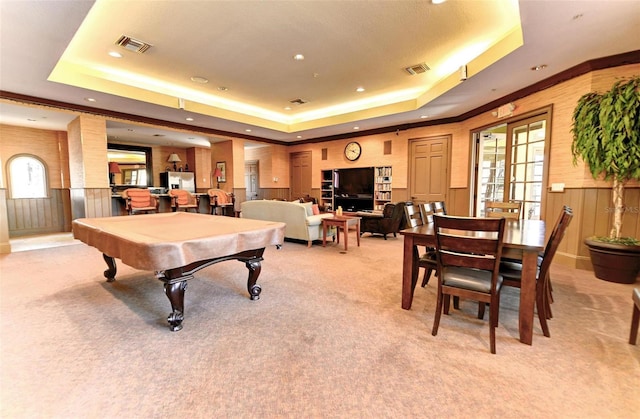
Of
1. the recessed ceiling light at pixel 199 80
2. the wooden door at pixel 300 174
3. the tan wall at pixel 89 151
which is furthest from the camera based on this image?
the wooden door at pixel 300 174

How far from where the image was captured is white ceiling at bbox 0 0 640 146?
9.41 feet

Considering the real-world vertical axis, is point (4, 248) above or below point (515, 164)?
below

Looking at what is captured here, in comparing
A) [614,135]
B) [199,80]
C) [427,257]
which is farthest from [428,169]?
[199,80]

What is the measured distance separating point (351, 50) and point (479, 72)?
183cm

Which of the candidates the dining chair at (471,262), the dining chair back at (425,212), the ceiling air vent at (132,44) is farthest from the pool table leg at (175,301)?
the ceiling air vent at (132,44)

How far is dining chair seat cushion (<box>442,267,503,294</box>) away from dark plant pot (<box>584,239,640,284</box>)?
2356mm

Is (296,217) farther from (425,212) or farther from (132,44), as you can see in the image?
(132,44)

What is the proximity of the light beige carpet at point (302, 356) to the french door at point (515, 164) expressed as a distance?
6.34 ft

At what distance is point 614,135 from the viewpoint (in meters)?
3.27

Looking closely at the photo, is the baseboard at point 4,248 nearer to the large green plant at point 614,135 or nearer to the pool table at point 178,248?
the pool table at point 178,248

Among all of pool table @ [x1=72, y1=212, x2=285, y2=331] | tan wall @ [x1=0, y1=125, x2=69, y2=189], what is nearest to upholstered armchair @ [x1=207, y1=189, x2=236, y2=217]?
tan wall @ [x1=0, y1=125, x2=69, y2=189]

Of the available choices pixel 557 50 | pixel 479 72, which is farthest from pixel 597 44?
pixel 479 72

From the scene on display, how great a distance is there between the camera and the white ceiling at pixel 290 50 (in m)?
2.87

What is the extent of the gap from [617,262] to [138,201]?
26.5ft
